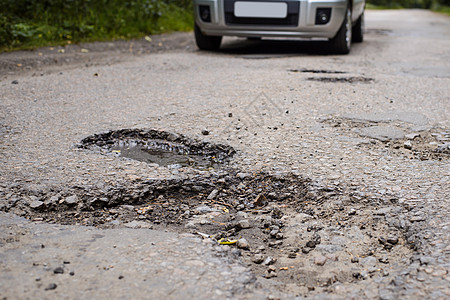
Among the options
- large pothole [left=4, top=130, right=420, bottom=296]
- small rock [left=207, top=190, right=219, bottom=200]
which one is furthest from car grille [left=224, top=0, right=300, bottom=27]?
small rock [left=207, top=190, right=219, bottom=200]

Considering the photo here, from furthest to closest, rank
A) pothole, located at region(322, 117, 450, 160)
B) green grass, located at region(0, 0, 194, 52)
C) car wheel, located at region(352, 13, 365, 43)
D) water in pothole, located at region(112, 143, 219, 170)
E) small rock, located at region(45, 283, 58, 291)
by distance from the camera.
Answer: car wheel, located at region(352, 13, 365, 43) < green grass, located at region(0, 0, 194, 52) < pothole, located at region(322, 117, 450, 160) < water in pothole, located at region(112, 143, 219, 170) < small rock, located at region(45, 283, 58, 291)

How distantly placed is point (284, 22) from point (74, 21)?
3677 millimetres

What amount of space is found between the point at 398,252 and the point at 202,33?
5816 mm

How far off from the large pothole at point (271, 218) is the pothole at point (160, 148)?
0.23m

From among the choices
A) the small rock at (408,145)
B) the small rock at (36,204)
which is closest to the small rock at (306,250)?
the small rock at (36,204)

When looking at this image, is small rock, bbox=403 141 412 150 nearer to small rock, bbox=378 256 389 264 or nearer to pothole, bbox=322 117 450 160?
pothole, bbox=322 117 450 160

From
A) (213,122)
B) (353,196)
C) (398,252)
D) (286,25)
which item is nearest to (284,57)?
(286,25)

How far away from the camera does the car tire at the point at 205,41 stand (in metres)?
7.40

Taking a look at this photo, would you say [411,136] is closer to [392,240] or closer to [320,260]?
[392,240]

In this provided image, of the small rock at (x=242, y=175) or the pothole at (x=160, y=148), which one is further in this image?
the pothole at (x=160, y=148)

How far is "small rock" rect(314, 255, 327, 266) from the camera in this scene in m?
1.94

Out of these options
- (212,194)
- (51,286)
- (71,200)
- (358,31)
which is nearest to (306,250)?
(212,194)

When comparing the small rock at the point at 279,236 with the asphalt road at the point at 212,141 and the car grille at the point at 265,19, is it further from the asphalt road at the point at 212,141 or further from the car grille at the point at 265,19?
the car grille at the point at 265,19

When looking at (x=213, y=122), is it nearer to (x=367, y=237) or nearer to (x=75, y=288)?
(x=367, y=237)
